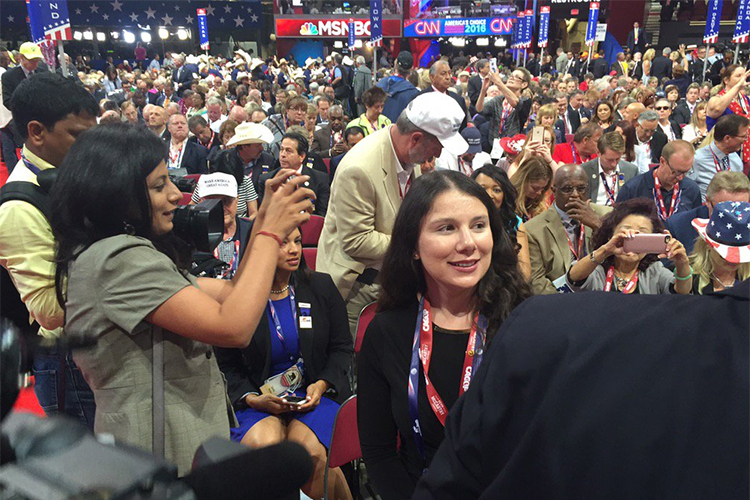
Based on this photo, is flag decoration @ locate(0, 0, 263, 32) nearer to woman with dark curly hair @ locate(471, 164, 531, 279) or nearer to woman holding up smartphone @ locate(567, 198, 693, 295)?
woman with dark curly hair @ locate(471, 164, 531, 279)

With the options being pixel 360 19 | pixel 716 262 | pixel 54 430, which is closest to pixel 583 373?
pixel 54 430

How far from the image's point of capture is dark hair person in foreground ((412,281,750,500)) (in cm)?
61

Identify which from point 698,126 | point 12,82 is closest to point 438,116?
point 698,126

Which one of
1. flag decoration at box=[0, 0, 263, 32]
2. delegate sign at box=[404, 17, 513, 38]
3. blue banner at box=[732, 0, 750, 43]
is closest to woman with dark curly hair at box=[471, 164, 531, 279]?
blue banner at box=[732, 0, 750, 43]

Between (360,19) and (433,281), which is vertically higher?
(360,19)

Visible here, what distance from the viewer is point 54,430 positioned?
0.52 m

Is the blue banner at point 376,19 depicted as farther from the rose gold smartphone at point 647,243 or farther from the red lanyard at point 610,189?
the rose gold smartphone at point 647,243

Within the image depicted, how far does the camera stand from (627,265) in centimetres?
323

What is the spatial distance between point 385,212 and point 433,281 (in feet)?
4.04

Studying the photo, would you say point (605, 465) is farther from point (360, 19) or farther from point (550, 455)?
point (360, 19)

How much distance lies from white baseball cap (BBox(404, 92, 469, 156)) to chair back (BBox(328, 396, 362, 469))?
1.51m

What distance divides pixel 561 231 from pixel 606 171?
1747mm

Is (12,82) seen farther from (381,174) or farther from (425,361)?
(425,361)

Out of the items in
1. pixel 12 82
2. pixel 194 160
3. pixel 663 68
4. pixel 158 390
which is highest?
pixel 12 82
